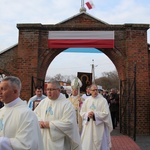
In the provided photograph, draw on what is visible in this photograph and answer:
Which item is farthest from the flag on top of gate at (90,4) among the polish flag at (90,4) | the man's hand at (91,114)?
the man's hand at (91,114)

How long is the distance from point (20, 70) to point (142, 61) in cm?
553

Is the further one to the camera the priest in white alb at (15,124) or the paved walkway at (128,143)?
the paved walkway at (128,143)

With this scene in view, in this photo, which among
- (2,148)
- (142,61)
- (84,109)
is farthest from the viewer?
(142,61)

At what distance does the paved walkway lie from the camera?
927 centimetres

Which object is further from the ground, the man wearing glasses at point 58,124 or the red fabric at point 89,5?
the red fabric at point 89,5

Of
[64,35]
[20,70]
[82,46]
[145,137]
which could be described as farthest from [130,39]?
[20,70]

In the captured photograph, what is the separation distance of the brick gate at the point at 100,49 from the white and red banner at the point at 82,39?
0.20m

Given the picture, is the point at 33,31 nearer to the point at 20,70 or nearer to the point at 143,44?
the point at 20,70

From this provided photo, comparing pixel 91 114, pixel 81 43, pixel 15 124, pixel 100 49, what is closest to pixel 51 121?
pixel 15 124

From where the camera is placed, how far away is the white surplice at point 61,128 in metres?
4.66

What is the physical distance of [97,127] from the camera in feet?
24.5

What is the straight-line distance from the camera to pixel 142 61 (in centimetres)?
1191

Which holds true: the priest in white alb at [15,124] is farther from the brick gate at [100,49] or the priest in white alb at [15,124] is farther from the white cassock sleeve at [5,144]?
the brick gate at [100,49]

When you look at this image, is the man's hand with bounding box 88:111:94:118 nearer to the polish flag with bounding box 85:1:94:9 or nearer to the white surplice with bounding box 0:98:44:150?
the white surplice with bounding box 0:98:44:150
